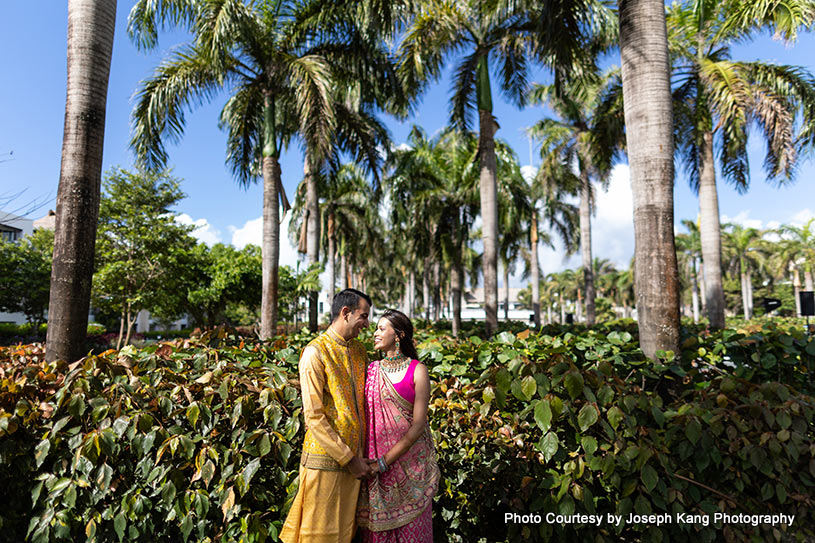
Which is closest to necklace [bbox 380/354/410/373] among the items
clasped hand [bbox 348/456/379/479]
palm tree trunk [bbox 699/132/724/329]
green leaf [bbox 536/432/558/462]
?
clasped hand [bbox 348/456/379/479]

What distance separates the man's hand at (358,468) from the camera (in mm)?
2193

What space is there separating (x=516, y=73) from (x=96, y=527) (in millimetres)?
13409

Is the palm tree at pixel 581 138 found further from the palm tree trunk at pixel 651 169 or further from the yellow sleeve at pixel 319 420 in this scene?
the yellow sleeve at pixel 319 420

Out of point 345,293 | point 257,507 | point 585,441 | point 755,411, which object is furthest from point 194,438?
point 755,411

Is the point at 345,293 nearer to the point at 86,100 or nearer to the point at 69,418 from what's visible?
the point at 69,418

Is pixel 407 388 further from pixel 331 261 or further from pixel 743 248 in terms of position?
pixel 743 248

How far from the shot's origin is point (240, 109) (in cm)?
1135

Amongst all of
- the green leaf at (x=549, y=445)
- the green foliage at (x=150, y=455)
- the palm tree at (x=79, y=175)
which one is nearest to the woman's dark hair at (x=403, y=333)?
the green foliage at (x=150, y=455)

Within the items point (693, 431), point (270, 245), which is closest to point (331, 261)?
point (270, 245)

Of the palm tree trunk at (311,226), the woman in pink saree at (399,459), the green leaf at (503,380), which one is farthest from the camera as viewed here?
the palm tree trunk at (311,226)

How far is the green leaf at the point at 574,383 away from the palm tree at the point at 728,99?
1086 cm

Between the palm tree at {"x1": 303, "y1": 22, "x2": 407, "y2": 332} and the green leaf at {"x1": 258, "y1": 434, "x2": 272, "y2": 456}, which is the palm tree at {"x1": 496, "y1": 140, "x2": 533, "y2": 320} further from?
the green leaf at {"x1": 258, "y1": 434, "x2": 272, "y2": 456}

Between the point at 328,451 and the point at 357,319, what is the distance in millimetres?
659

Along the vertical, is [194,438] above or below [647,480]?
above
